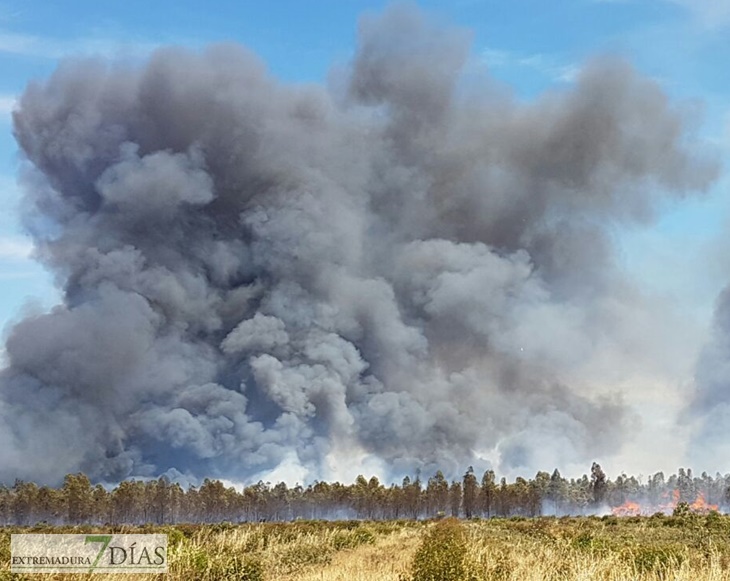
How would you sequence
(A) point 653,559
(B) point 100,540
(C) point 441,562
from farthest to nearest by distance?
(A) point 653,559, (B) point 100,540, (C) point 441,562

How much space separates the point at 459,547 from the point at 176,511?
162m

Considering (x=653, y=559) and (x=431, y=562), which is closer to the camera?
(x=431, y=562)

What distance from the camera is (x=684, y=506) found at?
70062 millimetres

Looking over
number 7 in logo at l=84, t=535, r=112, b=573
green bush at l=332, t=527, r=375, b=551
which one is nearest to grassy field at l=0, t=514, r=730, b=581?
green bush at l=332, t=527, r=375, b=551

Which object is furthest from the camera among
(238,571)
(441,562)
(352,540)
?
(352,540)

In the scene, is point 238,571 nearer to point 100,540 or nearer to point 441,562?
point 100,540

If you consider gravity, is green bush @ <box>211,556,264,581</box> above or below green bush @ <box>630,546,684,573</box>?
below

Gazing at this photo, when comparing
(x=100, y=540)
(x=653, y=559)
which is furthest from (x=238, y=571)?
(x=653, y=559)

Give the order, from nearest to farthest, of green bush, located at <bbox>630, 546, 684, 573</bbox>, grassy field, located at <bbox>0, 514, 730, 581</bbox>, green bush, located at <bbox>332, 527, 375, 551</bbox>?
grassy field, located at <bbox>0, 514, 730, 581</bbox>, green bush, located at <bbox>630, 546, 684, 573</bbox>, green bush, located at <bbox>332, 527, 375, 551</bbox>

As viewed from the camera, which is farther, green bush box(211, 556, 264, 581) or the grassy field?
green bush box(211, 556, 264, 581)

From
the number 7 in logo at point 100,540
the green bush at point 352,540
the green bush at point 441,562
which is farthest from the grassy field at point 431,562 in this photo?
the number 7 in logo at point 100,540

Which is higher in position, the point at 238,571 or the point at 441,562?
the point at 441,562

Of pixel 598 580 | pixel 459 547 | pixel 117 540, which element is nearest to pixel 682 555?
pixel 598 580

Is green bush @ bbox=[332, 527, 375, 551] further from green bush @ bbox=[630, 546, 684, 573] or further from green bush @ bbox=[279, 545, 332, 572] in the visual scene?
green bush @ bbox=[630, 546, 684, 573]
